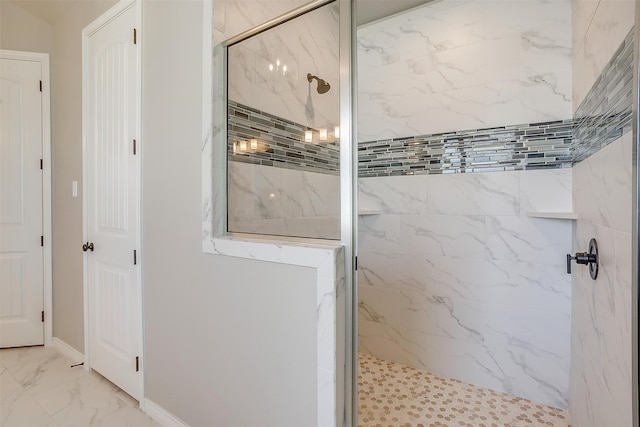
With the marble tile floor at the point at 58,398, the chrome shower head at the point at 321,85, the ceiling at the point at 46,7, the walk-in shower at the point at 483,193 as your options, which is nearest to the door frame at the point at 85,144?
the marble tile floor at the point at 58,398

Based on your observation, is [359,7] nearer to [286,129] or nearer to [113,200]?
[286,129]

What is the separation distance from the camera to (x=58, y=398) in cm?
197

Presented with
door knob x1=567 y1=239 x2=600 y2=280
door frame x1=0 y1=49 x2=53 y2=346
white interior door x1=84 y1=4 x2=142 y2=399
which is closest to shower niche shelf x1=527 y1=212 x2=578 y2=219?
door knob x1=567 y1=239 x2=600 y2=280

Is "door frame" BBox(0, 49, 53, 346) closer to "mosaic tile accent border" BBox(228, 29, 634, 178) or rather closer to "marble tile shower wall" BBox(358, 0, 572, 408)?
"mosaic tile accent border" BBox(228, 29, 634, 178)

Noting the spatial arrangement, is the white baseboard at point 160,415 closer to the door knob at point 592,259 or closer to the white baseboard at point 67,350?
the white baseboard at point 67,350

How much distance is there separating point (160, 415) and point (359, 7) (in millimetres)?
2922

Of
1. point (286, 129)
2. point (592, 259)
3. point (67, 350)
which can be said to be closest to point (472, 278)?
point (592, 259)

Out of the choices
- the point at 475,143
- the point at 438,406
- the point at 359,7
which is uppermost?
the point at 359,7

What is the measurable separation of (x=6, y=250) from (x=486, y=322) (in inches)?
149

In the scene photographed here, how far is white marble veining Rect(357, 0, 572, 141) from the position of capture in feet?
6.24

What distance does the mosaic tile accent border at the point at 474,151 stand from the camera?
74.6 inches

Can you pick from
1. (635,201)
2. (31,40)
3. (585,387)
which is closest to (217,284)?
(635,201)

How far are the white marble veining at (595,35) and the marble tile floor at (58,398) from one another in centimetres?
259

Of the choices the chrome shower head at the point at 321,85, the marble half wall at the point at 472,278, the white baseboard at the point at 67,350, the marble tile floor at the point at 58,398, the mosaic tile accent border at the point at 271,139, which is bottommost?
the marble tile floor at the point at 58,398
